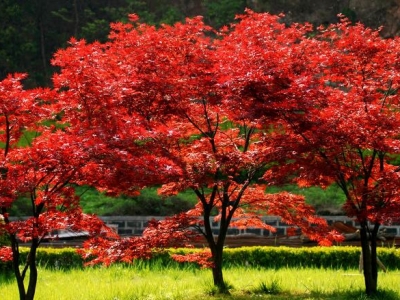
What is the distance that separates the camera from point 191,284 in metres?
9.91

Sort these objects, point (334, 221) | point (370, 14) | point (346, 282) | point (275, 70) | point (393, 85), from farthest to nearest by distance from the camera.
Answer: point (370, 14) → point (334, 221) → point (346, 282) → point (393, 85) → point (275, 70)

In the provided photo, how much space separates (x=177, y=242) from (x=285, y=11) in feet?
85.5

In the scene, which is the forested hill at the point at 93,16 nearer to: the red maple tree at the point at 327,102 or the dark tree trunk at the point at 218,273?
the red maple tree at the point at 327,102

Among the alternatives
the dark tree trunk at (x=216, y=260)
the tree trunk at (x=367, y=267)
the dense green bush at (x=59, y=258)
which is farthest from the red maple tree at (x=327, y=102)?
the dense green bush at (x=59, y=258)

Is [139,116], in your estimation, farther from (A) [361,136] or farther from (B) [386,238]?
(B) [386,238]

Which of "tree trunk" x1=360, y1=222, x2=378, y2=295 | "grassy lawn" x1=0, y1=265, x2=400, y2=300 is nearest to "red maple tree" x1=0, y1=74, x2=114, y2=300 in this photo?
"grassy lawn" x1=0, y1=265, x2=400, y2=300

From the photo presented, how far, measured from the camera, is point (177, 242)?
344 inches

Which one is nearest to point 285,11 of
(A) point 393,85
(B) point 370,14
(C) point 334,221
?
(B) point 370,14

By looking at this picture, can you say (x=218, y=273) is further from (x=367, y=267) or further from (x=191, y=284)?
(x=367, y=267)

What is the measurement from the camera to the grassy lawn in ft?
29.8

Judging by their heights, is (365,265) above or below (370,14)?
below

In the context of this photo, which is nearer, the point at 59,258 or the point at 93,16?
the point at 59,258

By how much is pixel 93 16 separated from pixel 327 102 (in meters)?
28.7

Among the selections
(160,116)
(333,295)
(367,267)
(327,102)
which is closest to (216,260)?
(333,295)
